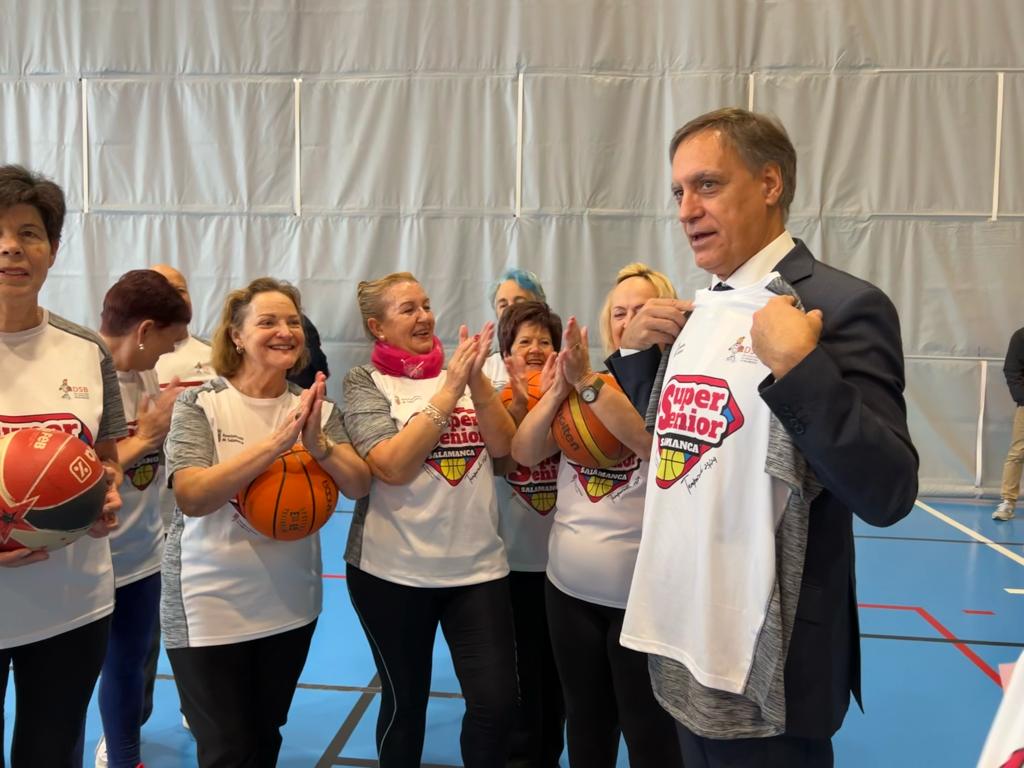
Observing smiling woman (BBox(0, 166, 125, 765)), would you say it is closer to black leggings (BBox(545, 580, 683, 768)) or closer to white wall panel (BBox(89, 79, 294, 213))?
black leggings (BBox(545, 580, 683, 768))

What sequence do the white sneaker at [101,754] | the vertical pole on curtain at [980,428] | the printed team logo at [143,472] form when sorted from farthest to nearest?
the vertical pole on curtain at [980,428] < the white sneaker at [101,754] < the printed team logo at [143,472]

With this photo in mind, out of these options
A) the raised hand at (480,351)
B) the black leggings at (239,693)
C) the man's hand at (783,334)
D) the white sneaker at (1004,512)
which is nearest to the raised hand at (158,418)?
the black leggings at (239,693)

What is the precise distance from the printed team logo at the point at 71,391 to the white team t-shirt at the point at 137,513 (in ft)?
2.34

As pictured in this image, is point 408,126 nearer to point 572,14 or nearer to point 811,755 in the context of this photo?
point 572,14

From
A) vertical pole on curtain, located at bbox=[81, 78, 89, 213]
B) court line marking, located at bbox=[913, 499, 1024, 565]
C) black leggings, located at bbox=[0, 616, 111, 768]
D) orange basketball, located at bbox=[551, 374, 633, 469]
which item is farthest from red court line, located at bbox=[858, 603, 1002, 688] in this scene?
vertical pole on curtain, located at bbox=[81, 78, 89, 213]

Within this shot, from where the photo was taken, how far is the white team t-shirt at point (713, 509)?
1.45m

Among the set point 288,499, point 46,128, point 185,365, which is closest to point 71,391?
point 288,499

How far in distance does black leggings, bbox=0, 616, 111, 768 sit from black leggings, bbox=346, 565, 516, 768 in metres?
0.79

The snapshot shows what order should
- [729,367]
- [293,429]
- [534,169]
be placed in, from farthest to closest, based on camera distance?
[534,169] < [293,429] < [729,367]

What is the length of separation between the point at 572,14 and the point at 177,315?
6243 millimetres

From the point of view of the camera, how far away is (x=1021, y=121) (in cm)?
735

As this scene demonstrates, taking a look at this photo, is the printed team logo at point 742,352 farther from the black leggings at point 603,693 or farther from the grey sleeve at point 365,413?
the grey sleeve at point 365,413

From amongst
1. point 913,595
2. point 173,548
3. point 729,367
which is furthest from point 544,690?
point 913,595

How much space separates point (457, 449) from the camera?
247 centimetres
